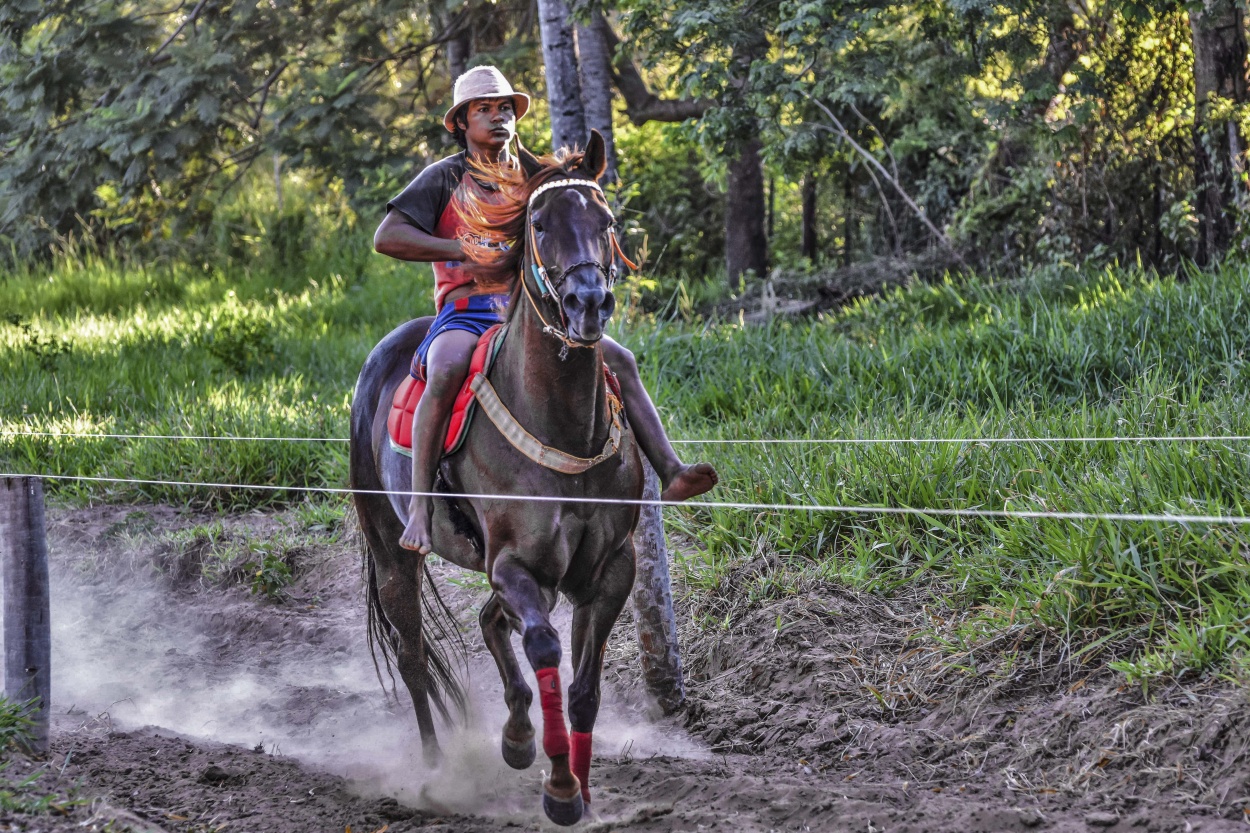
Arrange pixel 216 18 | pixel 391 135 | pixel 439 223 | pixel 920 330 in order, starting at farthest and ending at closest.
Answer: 1. pixel 216 18
2. pixel 391 135
3. pixel 920 330
4. pixel 439 223

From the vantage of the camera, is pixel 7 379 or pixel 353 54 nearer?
pixel 7 379

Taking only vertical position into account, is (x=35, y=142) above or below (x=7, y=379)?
above

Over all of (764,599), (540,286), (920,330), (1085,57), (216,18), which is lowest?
(764,599)

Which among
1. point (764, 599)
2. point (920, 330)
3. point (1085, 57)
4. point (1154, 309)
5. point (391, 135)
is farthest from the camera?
point (391, 135)

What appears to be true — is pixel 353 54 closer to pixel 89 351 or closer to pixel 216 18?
pixel 216 18

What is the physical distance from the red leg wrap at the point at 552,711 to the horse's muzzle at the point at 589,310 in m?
1.12

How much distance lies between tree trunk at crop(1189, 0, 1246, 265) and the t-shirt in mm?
6436

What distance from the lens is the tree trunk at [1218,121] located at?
28.4 ft

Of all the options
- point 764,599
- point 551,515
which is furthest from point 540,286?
point 764,599

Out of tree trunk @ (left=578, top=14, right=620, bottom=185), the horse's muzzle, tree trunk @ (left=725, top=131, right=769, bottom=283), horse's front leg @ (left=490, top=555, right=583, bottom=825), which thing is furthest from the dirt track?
tree trunk @ (left=725, top=131, right=769, bottom=283)

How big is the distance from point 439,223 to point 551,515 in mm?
1420

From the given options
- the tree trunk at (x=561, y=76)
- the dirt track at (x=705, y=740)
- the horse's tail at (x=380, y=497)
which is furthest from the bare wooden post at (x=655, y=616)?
the tree trunk at (x=561, y=76)

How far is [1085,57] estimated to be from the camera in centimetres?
980

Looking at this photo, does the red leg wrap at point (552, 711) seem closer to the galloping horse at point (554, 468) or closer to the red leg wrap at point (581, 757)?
the galloping horse at point (554, 468)
